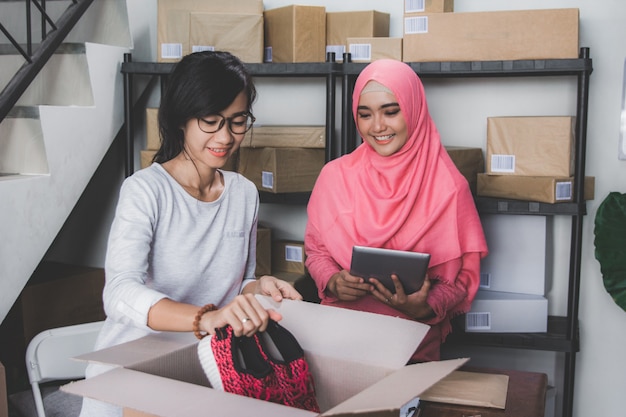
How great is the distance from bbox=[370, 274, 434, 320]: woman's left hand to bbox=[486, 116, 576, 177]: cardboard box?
2.44ft

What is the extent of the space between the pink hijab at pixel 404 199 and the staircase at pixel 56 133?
3.33 feet

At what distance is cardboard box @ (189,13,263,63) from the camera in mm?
2594

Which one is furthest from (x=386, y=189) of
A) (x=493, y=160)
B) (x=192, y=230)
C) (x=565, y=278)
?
(x=565, y=278)

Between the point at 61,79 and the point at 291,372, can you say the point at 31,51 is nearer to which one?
the point at 61,79

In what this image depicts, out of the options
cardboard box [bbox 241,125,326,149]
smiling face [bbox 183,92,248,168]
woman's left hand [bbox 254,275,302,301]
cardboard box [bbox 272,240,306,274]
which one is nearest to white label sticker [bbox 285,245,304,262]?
cardboard box [bbox 272,240,306,274]

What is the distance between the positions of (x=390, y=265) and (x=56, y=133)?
4.65 ft

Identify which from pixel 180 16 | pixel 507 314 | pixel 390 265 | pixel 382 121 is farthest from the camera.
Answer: pixel 180 16

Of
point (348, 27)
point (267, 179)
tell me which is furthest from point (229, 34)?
point (267, 179)

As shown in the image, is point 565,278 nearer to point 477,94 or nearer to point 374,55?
point 477,94

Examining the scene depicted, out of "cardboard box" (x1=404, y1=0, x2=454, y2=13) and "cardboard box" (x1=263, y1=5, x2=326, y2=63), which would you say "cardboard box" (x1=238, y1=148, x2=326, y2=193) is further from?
"cardboard box" (x1=404, y1=0, x2=454, y2=13)

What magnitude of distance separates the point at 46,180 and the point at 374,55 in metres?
1.25

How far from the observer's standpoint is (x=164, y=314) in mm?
1094

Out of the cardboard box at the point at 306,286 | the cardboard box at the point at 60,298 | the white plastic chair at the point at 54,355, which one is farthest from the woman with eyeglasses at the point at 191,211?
the cardboard box at the point at 60,298

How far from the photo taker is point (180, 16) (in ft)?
8.70
